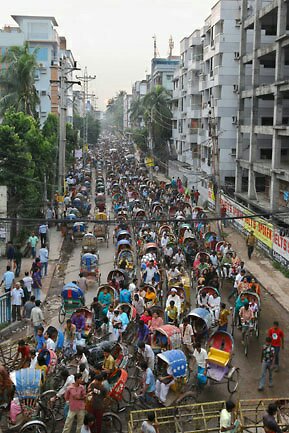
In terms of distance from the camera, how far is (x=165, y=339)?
43.0ft

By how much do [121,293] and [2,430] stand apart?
6589mm

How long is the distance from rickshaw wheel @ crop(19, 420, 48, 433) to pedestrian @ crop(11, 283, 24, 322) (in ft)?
23.6

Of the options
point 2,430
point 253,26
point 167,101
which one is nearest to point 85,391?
point 2,430

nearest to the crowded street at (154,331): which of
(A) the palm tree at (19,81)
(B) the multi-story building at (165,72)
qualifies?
(A) the palm tree at (19,81)

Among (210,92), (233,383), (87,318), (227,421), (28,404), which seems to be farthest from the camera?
(210,92)

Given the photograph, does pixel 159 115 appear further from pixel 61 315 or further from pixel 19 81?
pixel 61 315

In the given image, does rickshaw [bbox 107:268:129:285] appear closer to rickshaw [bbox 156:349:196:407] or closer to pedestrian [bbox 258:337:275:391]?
pedestrian [bbox 258:337:275:391]

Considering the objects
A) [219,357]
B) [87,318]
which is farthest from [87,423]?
[87,318]

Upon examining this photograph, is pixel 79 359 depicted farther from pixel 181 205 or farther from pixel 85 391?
pixel 181 205

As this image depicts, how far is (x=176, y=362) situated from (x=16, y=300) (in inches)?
284

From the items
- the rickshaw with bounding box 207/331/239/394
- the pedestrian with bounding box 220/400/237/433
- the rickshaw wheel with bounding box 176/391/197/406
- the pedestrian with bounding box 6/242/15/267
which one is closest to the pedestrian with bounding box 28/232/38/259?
the pedestrian with bounding box 6/242/15/267

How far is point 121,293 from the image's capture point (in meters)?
16.5

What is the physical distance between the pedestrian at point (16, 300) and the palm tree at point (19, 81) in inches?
997

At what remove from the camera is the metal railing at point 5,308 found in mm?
16733
